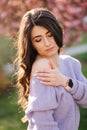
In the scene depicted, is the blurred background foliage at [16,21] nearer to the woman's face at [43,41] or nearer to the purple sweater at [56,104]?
the purple sweater at [56,104]

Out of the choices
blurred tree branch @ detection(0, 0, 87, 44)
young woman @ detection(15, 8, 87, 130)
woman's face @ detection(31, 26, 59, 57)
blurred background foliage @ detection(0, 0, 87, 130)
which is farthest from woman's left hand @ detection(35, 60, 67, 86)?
blurred tree branch @ detection(0, 0, 87, 44)

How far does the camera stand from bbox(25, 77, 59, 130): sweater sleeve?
3273mm

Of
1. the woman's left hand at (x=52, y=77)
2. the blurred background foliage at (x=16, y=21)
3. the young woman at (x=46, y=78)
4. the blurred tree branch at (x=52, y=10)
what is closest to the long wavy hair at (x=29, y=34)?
the young woman at (x=46, y=78)

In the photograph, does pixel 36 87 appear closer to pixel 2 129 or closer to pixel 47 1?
pixel 2 129

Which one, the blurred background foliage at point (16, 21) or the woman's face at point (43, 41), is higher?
the woman's face at point (43, 41)

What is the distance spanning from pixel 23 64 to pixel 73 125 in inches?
20.8

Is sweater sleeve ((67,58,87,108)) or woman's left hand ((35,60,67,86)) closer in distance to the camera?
woman's left hand ((35,60,67,86))

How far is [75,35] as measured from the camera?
356 inches

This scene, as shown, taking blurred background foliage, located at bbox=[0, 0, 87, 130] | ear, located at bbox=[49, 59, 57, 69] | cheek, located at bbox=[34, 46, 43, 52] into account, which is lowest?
blurred background foliage, located at bbox=[0, 0, 87, 130]

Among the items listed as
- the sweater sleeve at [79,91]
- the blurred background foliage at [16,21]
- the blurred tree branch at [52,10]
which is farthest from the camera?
the blurred tree branch at [52,10]

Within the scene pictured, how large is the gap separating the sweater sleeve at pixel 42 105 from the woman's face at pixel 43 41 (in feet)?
0.66

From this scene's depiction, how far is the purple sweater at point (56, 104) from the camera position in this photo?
3281 millimetres

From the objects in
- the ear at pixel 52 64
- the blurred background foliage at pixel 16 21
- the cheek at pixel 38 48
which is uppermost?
the cheek at pixel 38 48

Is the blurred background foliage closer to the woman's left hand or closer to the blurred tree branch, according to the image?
the blurred tree branch
